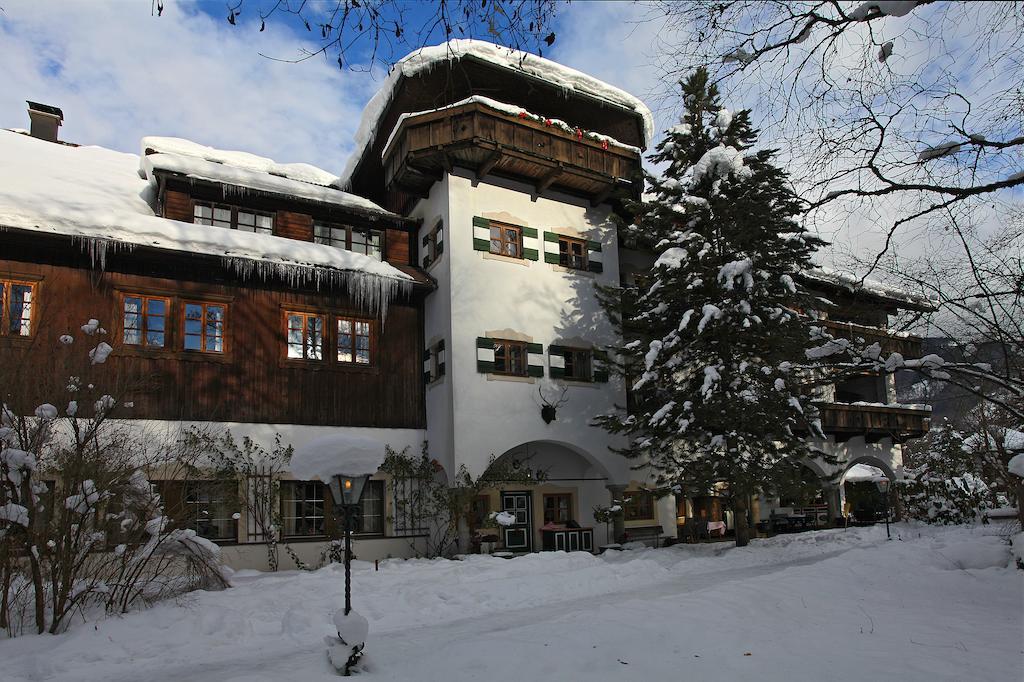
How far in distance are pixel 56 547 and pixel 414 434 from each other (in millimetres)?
9339

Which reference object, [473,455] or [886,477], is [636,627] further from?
[886,477]

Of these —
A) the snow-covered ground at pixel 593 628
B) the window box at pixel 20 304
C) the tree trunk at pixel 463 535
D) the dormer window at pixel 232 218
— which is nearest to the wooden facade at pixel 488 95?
the dormer window at pixel 232 218

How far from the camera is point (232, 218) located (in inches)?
657

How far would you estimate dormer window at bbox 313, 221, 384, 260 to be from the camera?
1772cm

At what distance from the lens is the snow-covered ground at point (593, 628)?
653 cm

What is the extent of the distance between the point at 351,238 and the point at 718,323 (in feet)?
29.6

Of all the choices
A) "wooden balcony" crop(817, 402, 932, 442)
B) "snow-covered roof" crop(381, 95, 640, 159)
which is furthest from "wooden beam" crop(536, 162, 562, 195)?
"wooden balcony" crop(817, 402, 932, 442)

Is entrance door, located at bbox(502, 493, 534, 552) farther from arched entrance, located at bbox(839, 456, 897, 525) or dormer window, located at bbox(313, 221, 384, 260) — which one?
arched entrance, located at bbox(839, 456, 897, 525)

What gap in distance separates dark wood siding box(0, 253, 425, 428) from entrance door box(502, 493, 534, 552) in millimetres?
3319

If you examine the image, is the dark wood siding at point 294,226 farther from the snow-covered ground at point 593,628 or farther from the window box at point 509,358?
the snow-covered ground at point 593,628

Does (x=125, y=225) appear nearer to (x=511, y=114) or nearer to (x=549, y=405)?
(x=511, y=114)

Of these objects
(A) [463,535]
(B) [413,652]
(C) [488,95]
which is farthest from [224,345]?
(B) [413,652]

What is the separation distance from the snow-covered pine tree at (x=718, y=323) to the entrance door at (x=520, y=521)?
2.98 m

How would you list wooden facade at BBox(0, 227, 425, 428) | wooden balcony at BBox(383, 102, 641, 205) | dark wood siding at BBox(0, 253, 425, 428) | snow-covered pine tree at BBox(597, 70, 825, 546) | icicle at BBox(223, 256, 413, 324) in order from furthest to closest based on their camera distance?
wooden balcony at BBox(383, 102, 641, 205)
snow-covered pine tree at BBox(597, 70, 825, 546)
icicle at BBox(223, 256, 413, 324)
dark wood siding at BBox(0, 253, 425, 428)
wooden facade at BBox(0, 227, 425, 428)
